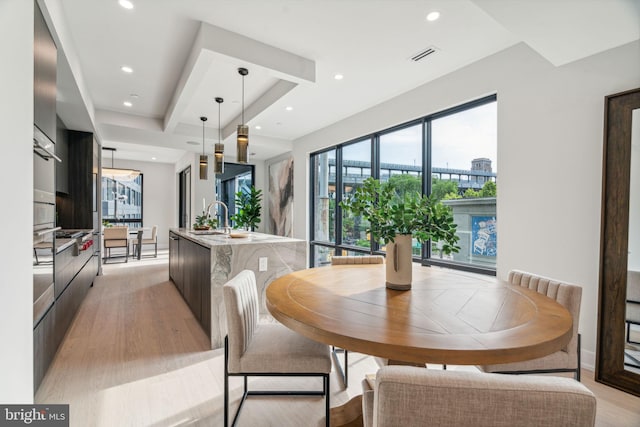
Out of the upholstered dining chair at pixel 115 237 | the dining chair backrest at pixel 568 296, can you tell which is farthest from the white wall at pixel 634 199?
the upholstered dining chair at pixel 115 237

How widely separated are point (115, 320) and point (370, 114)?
417cm

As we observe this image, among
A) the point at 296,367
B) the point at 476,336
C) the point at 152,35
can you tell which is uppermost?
the point at 152,35

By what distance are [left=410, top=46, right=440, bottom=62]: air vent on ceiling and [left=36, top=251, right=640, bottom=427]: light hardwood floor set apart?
289 centimetres

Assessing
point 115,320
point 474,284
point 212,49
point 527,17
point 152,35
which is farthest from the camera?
point 115,320

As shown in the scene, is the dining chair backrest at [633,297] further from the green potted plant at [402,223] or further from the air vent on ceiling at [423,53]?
the air vent on ceiling at [423,53]

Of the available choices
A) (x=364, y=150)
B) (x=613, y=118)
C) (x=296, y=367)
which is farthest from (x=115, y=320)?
(x=613, y=118)

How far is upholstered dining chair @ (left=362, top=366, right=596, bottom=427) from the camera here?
62 cm

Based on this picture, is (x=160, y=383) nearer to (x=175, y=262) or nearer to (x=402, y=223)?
(x=402, y=223)

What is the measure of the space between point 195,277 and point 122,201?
7235 mm

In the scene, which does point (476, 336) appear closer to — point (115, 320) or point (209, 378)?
point (209, 378)

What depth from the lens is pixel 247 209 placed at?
7.07 meters

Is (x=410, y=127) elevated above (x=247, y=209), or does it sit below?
above

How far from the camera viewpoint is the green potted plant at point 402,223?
1518 mm

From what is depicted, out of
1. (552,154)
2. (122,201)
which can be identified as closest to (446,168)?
(552,154)
